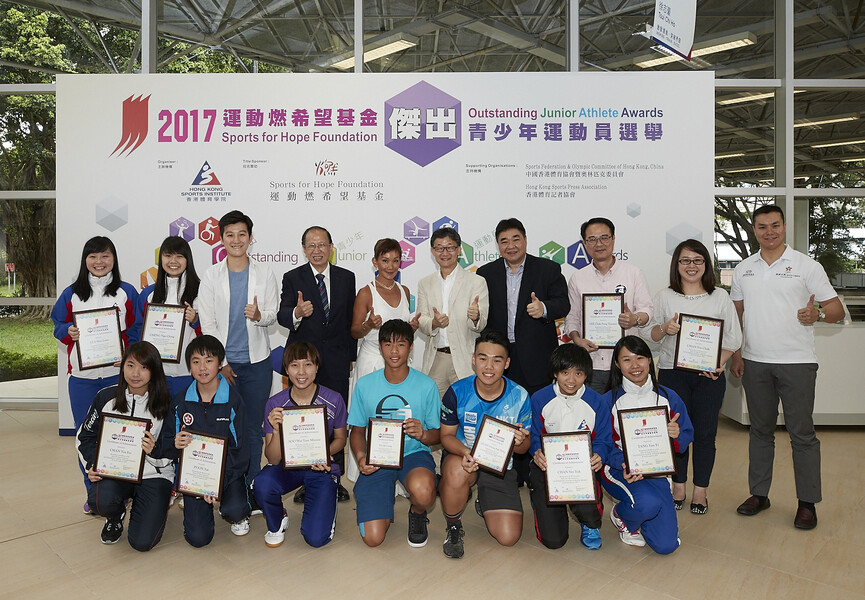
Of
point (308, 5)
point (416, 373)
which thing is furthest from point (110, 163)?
point (416, 373)

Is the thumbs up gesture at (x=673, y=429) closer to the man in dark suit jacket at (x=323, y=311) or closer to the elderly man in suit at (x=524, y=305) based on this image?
the elderly man in suit at (x=524, y=305)

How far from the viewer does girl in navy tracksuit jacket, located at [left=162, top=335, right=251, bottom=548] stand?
3.06 meters

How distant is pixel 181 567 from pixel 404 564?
42.1 inches

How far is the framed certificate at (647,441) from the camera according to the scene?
2930mm

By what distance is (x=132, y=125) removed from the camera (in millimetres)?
5086

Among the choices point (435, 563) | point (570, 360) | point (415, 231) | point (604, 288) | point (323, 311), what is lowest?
point (435, 563)

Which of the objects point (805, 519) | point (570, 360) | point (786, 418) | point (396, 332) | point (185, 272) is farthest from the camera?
point (185, 272)

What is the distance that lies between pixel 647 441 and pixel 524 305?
43.9 inches

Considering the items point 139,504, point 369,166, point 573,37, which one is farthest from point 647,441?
point 573,37

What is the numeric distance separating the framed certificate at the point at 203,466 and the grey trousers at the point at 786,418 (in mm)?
2994

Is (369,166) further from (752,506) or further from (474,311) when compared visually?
(752,506)

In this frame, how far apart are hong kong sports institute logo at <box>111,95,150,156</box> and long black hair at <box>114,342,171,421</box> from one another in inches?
105

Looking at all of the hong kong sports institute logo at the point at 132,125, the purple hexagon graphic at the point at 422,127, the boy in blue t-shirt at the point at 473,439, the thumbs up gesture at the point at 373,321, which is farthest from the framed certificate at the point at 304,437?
the hong kong sports institute logo at the point at 132,125

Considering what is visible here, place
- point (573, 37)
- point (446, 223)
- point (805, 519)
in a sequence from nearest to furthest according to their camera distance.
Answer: point (805, 519) → point (446, 223) → point (573, 37)
